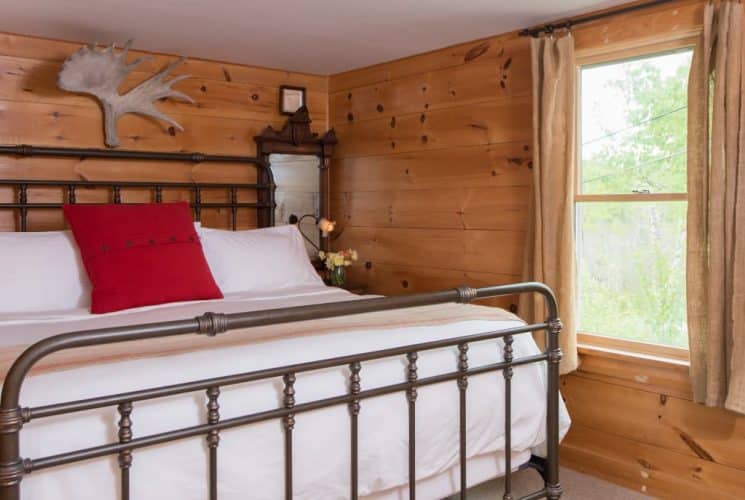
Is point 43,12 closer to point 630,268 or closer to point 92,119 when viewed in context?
point 92,119

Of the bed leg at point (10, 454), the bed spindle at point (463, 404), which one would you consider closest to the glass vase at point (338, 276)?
the bed spindle at point (463, 404)

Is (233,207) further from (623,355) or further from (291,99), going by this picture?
(623,355)

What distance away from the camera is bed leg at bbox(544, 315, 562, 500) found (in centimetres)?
240

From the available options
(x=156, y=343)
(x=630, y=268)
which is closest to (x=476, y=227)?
(x=630, y=268)

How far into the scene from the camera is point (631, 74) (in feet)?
9.73

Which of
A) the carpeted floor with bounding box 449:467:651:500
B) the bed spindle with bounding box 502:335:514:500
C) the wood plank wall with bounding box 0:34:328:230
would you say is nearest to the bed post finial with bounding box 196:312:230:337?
the bed spindle with bounding box 502:335:514:500

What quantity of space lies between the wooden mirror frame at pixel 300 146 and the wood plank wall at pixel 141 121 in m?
0.09

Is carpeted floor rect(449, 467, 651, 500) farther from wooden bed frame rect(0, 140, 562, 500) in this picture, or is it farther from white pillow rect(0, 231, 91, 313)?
white pillow rect(0, 231, 91, 313)

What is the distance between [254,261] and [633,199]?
1773 millimetres

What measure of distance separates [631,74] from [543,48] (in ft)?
1.30

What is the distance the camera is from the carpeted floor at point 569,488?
2.84 metres

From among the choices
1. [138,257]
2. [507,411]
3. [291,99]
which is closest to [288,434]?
[507,411]

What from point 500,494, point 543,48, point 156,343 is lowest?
point 500,494

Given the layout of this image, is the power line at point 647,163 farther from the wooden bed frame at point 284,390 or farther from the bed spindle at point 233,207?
the bed spindle at point 233,207
